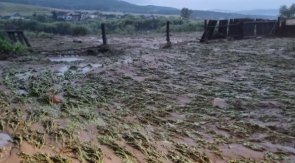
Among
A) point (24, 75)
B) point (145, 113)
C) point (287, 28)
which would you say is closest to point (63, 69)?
point (24, 75)

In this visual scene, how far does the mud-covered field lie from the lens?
12.8 feet

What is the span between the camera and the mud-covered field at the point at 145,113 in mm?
3887

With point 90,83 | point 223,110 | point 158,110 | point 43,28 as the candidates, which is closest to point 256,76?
point 223,110

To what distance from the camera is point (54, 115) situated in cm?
485

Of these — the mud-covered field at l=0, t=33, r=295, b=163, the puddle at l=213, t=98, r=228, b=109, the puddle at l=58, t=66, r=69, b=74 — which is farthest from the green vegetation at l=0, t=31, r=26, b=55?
the puddle at l=213, t=98, r=228, b=109

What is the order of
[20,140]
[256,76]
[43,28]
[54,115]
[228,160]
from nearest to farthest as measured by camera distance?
[20,140] < [228,160] < [54,115] < [256,76] < [43,28]

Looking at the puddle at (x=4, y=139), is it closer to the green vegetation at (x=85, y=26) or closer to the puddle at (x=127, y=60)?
the puddle at (x=127, y=60)

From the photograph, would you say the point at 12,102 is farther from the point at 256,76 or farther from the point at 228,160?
the point at 256,76

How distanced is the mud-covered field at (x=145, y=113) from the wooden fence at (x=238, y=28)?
8.91 meters

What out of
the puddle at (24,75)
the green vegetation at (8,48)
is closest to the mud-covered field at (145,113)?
the puddle at (24,75)

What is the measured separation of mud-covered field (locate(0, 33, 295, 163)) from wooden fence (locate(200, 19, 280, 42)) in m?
8.91

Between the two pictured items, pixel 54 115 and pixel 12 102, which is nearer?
pixel 54 115

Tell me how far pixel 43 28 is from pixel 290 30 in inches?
965

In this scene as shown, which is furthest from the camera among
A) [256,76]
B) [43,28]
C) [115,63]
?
[43,28]
